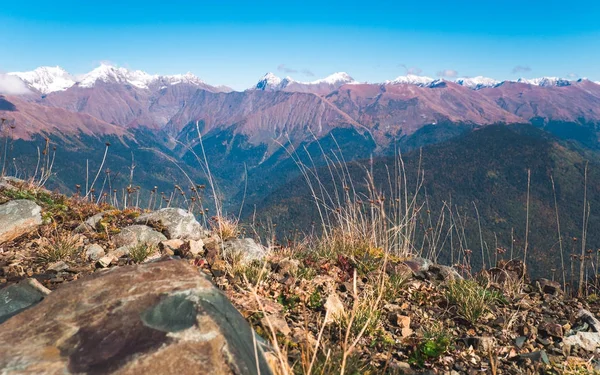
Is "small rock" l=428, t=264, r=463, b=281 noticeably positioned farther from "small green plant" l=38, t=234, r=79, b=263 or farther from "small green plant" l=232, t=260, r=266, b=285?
"small green plant" l=38, t=234, r=79, b=263

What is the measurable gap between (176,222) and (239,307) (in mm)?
4174

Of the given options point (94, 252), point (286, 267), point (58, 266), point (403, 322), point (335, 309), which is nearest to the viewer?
point (335, 309)

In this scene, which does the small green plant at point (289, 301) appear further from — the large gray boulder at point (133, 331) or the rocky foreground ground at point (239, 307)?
the large gray boulder at point (133, 331)

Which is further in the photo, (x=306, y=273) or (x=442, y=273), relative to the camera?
(x=442, y=273)

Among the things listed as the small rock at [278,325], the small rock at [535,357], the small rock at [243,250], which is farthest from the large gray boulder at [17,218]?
the small rock at [535,357]

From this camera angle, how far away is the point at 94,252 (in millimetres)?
6316

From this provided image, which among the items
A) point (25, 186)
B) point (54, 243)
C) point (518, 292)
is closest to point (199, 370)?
point (54, 243)

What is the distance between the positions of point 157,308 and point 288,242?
216 inches

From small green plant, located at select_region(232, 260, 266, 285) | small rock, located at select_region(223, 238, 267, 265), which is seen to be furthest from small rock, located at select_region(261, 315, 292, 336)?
small rock, located at select_region(223, 238, 267, 265)

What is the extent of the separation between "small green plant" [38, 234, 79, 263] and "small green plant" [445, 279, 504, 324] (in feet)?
18.1

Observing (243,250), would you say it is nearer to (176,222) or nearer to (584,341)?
(176,222)

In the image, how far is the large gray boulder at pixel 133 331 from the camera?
209 centimetres

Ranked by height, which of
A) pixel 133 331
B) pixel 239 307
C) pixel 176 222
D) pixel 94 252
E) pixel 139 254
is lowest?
pixel 94 252

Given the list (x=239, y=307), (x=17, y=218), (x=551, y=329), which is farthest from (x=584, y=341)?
(x=17, y=218)
